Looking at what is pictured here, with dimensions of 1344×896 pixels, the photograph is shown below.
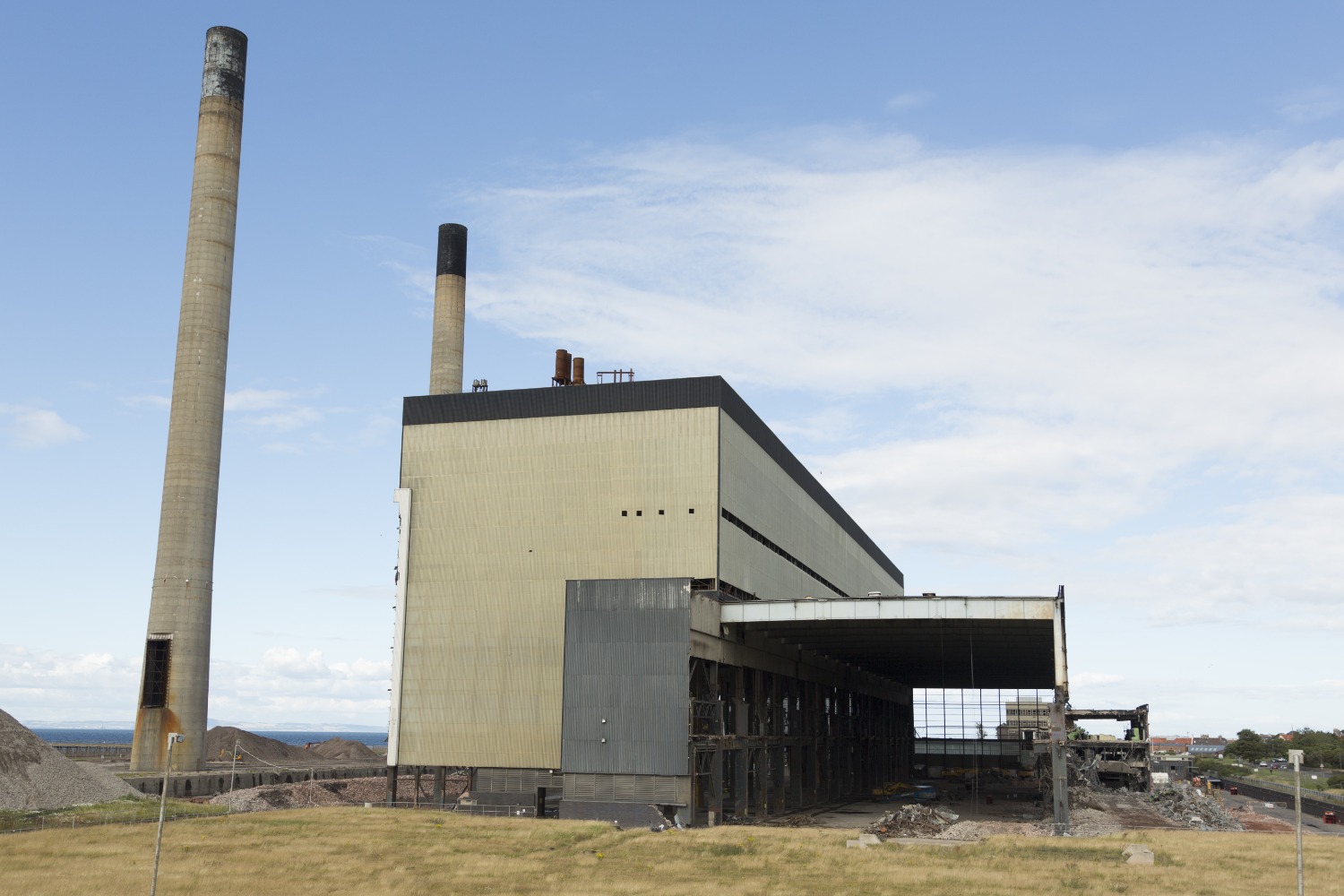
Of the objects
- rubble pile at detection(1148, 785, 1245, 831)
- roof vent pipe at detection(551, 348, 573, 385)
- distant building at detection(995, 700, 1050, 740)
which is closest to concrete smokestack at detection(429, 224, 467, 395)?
roof vent pipe at detection(551, 348, 573, 385)

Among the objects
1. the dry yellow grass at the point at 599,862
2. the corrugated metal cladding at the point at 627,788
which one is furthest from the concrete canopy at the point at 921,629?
the dry yellow grass at the point at 599,862

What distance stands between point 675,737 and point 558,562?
1520 cm

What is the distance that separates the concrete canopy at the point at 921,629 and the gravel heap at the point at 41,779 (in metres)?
36.3

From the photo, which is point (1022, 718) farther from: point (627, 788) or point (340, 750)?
point (627, 788)

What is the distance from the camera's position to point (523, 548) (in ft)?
235

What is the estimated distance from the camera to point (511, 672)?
7000 cm

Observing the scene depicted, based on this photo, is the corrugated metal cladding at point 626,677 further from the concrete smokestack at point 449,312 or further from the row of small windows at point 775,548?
the concrete smokestack at point 449,312

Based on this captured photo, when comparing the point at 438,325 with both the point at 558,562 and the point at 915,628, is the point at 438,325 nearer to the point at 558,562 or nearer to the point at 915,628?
the point at 558,562

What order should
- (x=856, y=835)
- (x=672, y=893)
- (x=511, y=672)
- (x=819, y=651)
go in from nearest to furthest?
(x=672, y=893) < (x=856, y=835) < (x=511, y=672) < (x=819, y=651)

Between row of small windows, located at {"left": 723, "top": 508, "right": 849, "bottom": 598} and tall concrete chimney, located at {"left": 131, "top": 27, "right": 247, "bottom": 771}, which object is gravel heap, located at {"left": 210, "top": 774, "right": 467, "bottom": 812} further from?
row of small windows, located at {"left": 723, "top": 508, "right": 849, "bottom": 598}

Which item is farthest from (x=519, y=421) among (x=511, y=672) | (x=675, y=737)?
(x=675, y=737)

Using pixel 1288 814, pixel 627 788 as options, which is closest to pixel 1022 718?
pixel 1288 814

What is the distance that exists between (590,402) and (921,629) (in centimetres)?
2507

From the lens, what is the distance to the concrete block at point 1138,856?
4556 cm
